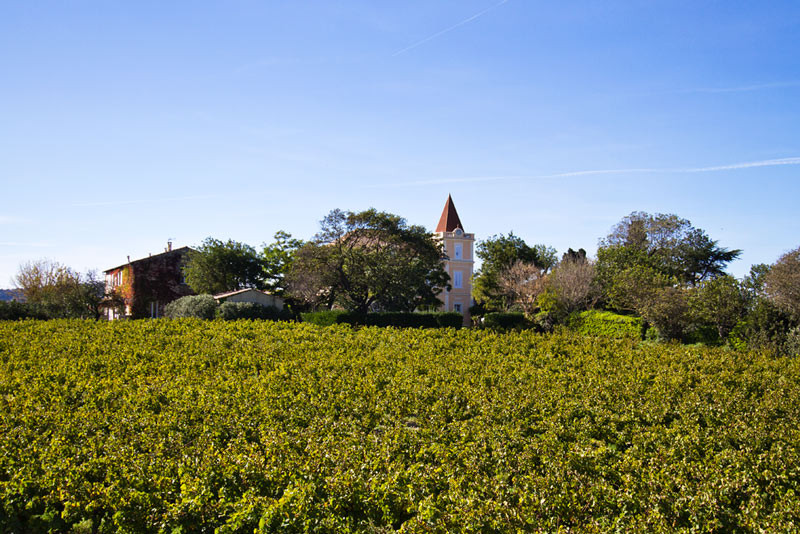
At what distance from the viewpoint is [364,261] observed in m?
31.4

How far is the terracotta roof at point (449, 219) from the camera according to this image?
169ft

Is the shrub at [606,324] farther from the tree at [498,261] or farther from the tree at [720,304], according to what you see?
the tree at [498,261]

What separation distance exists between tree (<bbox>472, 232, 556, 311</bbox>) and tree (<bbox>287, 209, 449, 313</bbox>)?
13940mm

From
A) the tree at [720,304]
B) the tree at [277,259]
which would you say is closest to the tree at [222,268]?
the tree at [277,259]

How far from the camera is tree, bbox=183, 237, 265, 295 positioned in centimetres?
3919

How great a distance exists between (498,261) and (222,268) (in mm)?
24624

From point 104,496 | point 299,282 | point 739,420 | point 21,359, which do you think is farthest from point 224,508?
point 299,282

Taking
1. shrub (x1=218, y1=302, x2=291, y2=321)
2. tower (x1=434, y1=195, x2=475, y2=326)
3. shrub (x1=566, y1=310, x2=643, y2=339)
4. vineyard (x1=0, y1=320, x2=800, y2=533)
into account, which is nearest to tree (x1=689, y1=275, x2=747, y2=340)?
shrub (x1=566, y1=310, x2=643, y2=339)

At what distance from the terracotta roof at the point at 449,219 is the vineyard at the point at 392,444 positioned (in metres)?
39.8

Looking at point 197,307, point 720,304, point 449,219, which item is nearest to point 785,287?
Result: point 720,304

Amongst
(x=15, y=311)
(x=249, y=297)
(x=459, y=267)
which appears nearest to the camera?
(x=15, y=311)

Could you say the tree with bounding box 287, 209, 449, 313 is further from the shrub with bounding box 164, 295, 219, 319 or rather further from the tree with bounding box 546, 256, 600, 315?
the tree with bounding box 546, 256, 600, 315

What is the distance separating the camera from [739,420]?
7480mm

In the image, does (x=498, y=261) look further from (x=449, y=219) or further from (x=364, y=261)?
(x=364, y=261)
